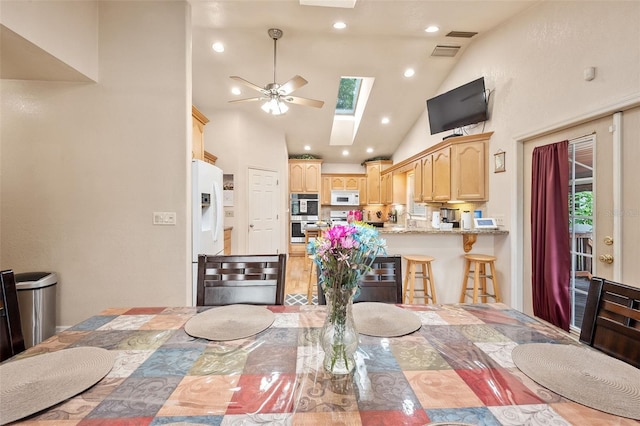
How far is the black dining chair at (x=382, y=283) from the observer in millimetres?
1521

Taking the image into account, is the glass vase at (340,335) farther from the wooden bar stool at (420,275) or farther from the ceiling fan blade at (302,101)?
the ceiling fan blade at (302,101)

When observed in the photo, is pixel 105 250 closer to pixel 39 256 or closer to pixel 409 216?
pixel 39 256

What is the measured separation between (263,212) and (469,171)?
3528mm

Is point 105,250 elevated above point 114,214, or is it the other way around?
point 114,214

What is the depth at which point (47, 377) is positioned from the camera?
2.53ft

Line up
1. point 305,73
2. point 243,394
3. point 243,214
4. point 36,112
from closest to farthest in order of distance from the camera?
point 243,394 → point 36,112 → point 305,73 → point 243,214

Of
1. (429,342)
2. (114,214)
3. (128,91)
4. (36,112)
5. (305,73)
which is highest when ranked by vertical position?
(305,73)

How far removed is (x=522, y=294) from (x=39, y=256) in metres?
4.68

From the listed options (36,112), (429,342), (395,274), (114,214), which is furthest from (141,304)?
(429,342)

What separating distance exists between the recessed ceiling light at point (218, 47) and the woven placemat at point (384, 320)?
11.9ft

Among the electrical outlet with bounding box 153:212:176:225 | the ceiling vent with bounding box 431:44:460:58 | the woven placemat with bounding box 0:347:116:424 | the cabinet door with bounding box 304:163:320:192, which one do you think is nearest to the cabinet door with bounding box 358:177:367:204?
the cabinet door with bounding box 304:163:320:192

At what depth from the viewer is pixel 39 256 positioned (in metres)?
2.46

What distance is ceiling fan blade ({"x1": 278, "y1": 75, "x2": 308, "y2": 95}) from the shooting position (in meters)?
2.96

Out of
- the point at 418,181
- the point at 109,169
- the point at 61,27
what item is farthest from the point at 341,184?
the point at 61,27
